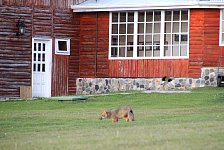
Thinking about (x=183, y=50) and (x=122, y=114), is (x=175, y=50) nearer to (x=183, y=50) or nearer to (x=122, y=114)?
(x=183, y=50)

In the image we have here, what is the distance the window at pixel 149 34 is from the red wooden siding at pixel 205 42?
528 mm

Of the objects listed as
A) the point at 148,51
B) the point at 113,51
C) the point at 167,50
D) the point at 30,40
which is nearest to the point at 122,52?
the point at 113,51

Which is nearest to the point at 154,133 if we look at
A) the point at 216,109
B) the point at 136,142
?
the point at 136,142

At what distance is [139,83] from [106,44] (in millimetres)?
2354

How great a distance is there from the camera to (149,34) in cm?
3431

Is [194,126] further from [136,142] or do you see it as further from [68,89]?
[68,89]

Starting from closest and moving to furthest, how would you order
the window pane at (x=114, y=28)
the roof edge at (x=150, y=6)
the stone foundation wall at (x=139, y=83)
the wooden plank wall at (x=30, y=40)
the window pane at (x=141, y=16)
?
the roof edge at (x=150, y=6) < the stone foundation wall at (x=139, y=83) < the wooden plank wall at (x=30, y=40) < the window pane at (x=141, y=16) < the window pane at (x=114, y=28)

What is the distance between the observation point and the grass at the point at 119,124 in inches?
594

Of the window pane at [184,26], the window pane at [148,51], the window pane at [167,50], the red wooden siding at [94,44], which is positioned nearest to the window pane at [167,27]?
the window pane at [184,26]

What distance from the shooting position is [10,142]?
15852 mm

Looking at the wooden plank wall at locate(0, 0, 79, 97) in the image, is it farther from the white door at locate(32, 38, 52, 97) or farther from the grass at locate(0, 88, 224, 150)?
the grass at locate(0, 88, 224, 150)

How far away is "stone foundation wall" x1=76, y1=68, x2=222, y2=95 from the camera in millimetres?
32844

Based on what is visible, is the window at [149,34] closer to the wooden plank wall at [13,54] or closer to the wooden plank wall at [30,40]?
the wooden plank wall at [30,40]

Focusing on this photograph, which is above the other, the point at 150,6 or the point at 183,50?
the point at 150,6
